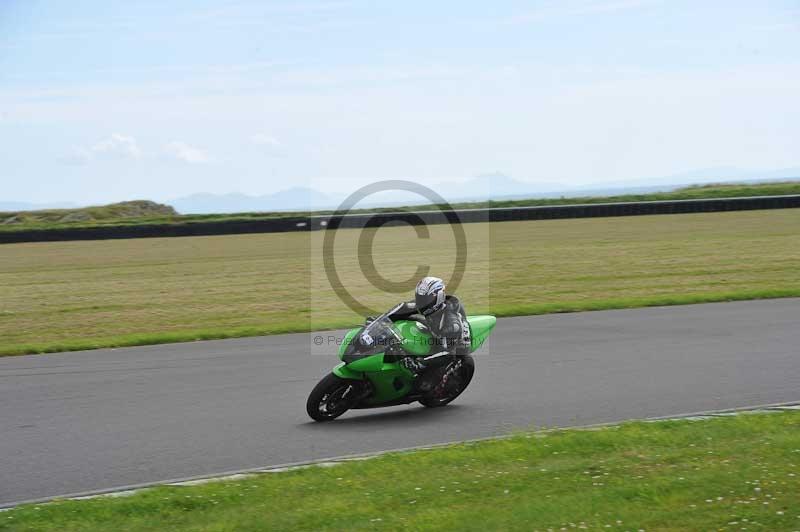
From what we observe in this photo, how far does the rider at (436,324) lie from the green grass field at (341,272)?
21.0ft

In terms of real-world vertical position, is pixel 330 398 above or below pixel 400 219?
below

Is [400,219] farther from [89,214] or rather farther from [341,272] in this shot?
[89,214]

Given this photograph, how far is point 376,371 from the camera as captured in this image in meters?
9.64

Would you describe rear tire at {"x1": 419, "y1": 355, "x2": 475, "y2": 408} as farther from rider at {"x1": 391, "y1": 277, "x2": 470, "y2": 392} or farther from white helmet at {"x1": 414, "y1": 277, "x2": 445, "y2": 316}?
white helmet at {"x1": 414, "y1": 277, "x2": 445, "y2": 316}

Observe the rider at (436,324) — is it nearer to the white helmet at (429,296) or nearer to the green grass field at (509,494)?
the white helmet at (429,296)

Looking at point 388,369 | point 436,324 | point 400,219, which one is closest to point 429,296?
point 436,324

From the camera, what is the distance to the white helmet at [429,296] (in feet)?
32.9

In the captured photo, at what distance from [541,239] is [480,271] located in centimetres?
897

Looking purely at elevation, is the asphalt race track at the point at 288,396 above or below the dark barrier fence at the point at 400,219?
below

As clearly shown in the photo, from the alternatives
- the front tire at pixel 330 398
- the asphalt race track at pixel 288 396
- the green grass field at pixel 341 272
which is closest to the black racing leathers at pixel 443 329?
the asphalt race track at pixel 288 396

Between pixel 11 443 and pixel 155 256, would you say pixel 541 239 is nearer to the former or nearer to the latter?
pixel 155 256

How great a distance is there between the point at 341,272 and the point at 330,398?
706 inches

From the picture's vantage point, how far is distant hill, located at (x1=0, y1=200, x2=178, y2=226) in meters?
49.5

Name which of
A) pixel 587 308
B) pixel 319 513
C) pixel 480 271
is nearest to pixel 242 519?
pixel 319 513
